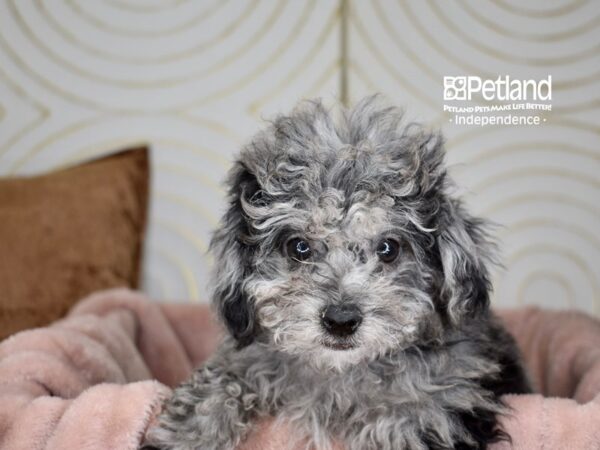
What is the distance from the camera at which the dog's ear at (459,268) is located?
7.25ft

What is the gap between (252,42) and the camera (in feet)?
13.7

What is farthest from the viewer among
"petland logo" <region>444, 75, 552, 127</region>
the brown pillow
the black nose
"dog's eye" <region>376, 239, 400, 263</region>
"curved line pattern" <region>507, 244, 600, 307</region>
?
"curved line pattern" <region>507, 244, 600, 307</region>

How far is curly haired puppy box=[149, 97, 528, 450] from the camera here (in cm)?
206

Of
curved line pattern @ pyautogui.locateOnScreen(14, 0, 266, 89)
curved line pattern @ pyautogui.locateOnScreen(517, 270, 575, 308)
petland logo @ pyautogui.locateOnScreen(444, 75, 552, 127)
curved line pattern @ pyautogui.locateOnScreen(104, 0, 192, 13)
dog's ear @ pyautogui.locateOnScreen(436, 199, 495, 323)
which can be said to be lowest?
curved line pattern @ pyautogui.locateOnScreen(517, 270, 575, 308)

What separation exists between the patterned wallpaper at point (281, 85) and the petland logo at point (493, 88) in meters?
0.07

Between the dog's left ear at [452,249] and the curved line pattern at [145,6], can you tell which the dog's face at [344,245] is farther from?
the curved line pattern at [145,6]

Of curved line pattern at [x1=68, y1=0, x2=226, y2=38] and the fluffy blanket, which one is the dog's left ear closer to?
the fluffy blanket

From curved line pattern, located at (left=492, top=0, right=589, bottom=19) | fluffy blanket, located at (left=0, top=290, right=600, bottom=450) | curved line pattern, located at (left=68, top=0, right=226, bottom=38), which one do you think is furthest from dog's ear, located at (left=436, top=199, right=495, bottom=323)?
curved line pattern, located at (left=68, top=0, right=226, bottom=38)

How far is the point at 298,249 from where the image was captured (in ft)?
7.35

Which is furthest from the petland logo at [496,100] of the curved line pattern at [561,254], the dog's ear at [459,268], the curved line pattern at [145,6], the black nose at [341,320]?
the black nose at [341,320]

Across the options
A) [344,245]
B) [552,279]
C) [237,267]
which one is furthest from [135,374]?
[552,279]

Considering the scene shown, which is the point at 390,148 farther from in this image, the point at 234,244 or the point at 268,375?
the point at 268,375

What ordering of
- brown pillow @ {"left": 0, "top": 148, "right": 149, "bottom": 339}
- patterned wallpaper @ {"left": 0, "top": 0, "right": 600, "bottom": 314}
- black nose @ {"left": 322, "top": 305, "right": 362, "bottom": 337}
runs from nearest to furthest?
1. black nose @ {"left": 322, "top": 305, "right": 362, "bottom": 337}
2. brown pillow @ {"left": 0, "top": 148, "right": 149, "bottom": 339}
3. patterned wallpaper @ {"left": 0, "top": 0, "right": 600, "bottom": 314}

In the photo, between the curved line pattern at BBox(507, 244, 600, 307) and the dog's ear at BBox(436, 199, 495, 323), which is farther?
the curved line pattern at BBox(507, 244, 600, 307)
